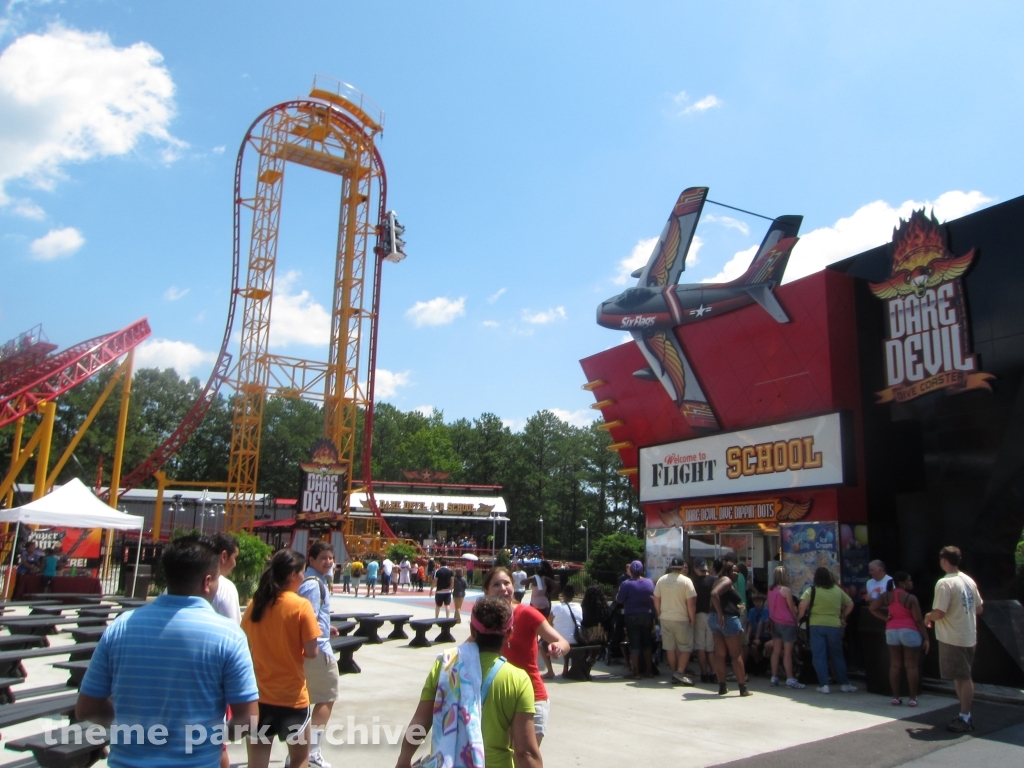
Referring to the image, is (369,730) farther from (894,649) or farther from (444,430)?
(444,430)

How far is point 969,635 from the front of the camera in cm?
746

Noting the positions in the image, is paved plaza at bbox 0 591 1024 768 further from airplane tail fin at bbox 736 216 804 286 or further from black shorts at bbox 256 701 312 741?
airplane tail fin at bbox 736 216 804 286

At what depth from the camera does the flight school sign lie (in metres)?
12.4

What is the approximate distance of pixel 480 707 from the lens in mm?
3371

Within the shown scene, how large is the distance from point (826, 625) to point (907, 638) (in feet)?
3.46

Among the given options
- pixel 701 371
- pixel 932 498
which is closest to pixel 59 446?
pixel 701 371

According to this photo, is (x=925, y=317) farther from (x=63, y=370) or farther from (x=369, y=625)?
(x=63, y=370)

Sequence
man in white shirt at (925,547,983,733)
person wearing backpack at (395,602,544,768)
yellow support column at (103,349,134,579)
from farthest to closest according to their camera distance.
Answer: yellow support column at (103,349,134,579), man in white shirt at (925,547,983,733), person wearing backpack at (395,602,544,768)

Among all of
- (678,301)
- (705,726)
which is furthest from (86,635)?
(678,301)

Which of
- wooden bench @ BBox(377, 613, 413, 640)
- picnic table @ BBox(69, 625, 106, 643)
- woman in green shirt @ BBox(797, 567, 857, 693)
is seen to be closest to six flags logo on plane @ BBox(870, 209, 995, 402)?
woman in green shirt @ BBox(797, 567, 857, 693)

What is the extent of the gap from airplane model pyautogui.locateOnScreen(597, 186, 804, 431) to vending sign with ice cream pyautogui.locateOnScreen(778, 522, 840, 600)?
130 inches

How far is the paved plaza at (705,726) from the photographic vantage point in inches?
255

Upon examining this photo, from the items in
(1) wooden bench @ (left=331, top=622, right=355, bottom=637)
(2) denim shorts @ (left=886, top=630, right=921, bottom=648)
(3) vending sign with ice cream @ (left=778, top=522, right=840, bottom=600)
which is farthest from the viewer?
(3) vending sign with ice cream @ (left=778, top=522, right=840, bottom=600)

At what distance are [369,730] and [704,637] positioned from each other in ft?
15.6
